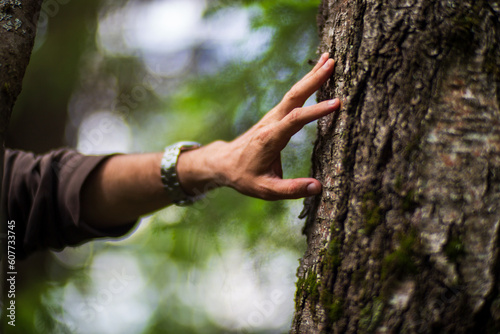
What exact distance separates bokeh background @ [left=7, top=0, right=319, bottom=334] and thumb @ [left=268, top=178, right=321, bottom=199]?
1392 millimetres

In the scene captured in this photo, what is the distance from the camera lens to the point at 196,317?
357 cm

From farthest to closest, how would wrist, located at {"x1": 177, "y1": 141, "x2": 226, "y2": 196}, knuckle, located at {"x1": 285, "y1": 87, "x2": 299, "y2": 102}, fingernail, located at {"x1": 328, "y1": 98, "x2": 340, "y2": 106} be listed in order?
wrist, located at {"x1": 177, "y1": 141, "x2": 226, "y2": 196}
knuckle, located at {"x1": 285, "y1": 87, "x2": 299, "y2": 102}
fingernail, located at {"x1": 328, "y1": 98, "x2": 340, "y2": 106}

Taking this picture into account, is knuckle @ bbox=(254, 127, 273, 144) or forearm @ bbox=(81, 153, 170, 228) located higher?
knuckle @ bbox=(254, 127, 273, 144)

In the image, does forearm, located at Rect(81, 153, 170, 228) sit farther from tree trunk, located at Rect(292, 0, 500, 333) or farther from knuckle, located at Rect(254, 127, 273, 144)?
tree trunk, located at Rect(292, 0, 500, 333)

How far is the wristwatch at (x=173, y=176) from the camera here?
1.75 m

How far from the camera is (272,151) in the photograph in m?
1.25

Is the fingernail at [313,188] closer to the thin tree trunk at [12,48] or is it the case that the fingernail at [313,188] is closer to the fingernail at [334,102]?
the fingernail at [334,102]

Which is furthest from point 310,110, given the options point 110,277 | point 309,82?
point 110,277

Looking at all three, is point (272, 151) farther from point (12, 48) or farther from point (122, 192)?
point (122, 192)

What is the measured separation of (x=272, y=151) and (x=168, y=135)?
2389 mm

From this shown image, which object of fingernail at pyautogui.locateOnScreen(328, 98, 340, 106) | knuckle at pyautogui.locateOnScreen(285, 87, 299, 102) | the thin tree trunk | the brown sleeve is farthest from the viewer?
the brown sleeve

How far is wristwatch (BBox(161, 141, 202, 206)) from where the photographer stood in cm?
175

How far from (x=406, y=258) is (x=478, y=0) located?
74cm

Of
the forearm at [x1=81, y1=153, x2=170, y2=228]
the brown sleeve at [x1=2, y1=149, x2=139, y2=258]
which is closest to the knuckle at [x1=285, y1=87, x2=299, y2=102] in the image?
the forearm at [x1=81, y1=153, x2=170, y2=228]
